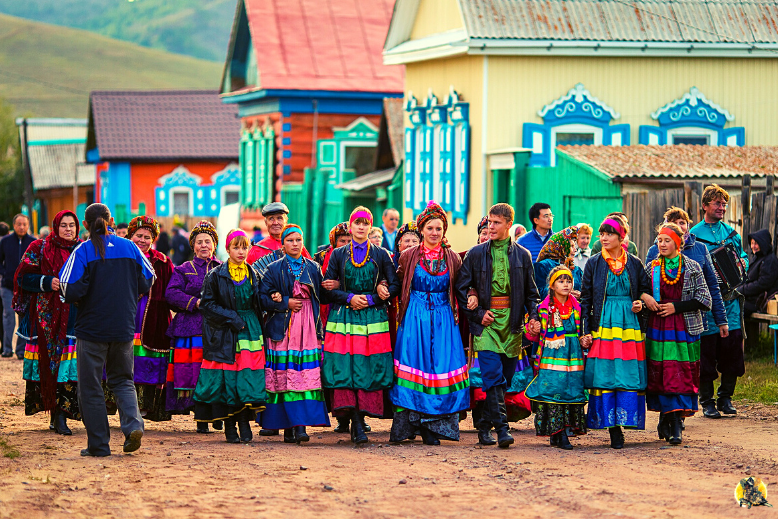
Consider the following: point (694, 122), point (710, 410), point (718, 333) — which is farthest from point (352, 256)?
point (694, 122)

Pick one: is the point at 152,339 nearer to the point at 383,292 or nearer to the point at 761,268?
the point at 383,292

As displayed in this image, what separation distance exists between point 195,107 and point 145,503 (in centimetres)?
3845

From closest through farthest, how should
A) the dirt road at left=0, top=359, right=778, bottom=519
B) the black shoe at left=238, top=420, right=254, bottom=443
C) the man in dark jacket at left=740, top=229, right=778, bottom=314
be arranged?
the dirt road at left=0, top=359, right=778, bottom=519, the black shoe at left=238, top=420, right=254, bottom=443, the man in dark jacket at left=740, top=229, right=778, bottom=314

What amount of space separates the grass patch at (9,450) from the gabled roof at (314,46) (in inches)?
762

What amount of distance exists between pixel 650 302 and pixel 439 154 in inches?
479

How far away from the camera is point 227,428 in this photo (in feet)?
30.2

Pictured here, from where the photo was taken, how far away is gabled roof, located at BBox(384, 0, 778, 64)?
61.1ft

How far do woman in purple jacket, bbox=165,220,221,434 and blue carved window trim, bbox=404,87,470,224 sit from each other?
10.3m

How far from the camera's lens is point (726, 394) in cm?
1067

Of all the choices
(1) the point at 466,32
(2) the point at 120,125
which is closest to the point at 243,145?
(2) the point at 120,125

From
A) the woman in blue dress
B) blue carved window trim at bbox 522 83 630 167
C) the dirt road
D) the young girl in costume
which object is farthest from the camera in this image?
blue carved window trim at bbox 522 83 630 167

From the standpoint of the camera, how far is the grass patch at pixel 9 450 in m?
8.39

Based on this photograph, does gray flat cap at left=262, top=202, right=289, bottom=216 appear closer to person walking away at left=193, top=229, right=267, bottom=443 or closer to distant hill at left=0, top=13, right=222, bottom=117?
person walking away at left=193, top=229, right=267, bottom=443

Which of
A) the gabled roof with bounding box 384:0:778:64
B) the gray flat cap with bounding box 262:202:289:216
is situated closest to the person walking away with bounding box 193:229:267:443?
the gray flat cap with bounding box 262:202:289:216
